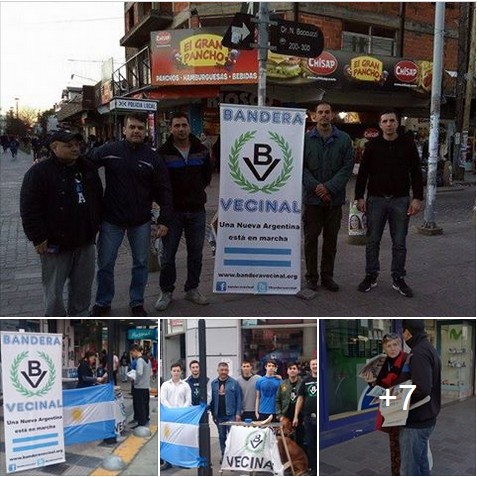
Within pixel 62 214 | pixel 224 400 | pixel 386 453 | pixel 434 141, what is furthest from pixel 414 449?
pixel 434 141

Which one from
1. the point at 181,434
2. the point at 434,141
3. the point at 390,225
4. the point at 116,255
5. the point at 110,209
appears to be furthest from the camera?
the point at 434,141

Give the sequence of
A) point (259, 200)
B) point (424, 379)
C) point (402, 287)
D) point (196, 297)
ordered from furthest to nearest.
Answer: point (402, 287) < point (196, 297) < point (259, 200) < point (424, 379)

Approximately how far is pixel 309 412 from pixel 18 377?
227cm

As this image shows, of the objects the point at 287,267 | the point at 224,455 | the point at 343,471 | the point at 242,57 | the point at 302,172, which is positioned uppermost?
the point at 242,57

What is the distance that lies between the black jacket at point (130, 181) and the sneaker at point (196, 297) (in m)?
0.89

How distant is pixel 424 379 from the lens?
338cm

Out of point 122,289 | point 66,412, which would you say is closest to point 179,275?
point 122,289

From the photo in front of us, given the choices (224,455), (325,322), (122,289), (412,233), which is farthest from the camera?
(412,233)

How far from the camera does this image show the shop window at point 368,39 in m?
16.0

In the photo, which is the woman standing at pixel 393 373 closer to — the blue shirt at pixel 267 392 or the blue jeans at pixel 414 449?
the blue jeans at pixel 414 449

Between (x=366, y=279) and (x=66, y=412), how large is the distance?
2948 millimetres

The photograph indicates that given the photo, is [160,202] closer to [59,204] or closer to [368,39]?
[59,204]

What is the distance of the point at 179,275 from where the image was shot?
17.8ft

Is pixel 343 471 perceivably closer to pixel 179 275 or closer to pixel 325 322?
pixel 325 322
